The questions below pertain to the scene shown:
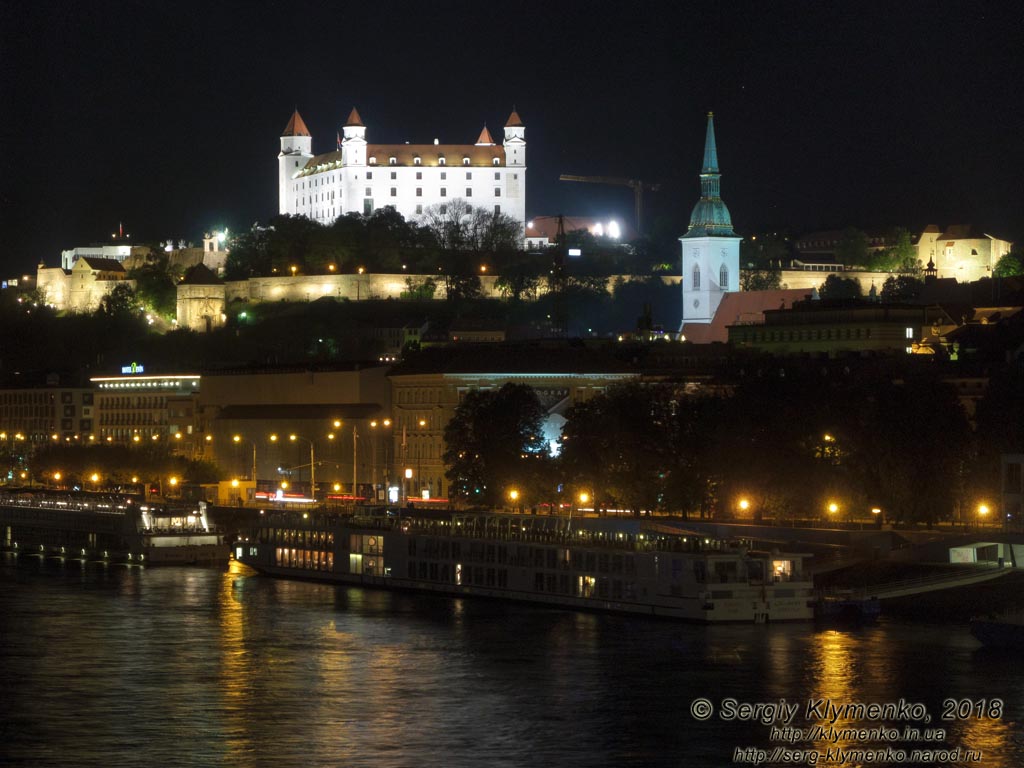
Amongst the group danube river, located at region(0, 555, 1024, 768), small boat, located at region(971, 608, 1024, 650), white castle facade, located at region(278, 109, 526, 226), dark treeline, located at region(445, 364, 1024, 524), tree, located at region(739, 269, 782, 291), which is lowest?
danube river, located at region(0, 555, 1024, 768)

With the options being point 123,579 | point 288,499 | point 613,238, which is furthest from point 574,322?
point 123,579

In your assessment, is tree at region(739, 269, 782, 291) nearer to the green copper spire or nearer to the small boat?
the green copper spire

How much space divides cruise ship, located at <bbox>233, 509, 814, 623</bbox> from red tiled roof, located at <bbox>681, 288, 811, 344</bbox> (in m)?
51.3

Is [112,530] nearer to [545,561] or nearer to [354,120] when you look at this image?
[545,561]

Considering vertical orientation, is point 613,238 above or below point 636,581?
above

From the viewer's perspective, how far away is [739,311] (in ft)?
408

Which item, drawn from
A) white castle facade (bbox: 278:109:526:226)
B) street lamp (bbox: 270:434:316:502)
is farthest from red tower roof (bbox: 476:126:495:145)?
street lamp (bbox: 270:434:316:502)

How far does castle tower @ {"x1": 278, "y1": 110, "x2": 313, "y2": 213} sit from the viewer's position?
17388 cm

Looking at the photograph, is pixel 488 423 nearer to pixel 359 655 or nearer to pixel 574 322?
pixel 359 655

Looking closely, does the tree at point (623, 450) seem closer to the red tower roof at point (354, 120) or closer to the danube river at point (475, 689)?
the danube river at point (475, 689)

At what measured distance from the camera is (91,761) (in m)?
40.2

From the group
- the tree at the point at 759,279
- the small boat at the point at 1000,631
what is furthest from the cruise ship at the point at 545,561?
the tree at the point at 759,279

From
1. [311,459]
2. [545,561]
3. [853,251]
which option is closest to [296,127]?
[853,251]

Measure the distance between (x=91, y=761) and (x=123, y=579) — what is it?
31.5 meters
